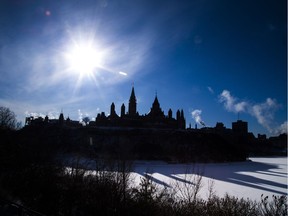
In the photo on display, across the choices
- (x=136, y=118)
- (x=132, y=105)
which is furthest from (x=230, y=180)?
(x=132, y=105)

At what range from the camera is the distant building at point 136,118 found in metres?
76.9

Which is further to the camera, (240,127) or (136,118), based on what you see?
(240,127)

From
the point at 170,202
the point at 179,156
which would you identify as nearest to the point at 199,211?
the point at 170,202

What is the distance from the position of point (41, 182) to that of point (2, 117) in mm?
36567

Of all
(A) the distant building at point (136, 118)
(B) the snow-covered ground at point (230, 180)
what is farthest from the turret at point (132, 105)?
(B) the snow-covered ground at point (230, 180)

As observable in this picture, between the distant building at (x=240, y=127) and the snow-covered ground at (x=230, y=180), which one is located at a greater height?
the distant building at (x=240, y=127)

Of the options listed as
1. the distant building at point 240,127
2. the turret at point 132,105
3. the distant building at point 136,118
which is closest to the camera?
the distant building at point 136,118

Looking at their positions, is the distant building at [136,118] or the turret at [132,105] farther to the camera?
the turret at [132,105]

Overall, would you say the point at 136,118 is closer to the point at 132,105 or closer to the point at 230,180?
the point at 132,105

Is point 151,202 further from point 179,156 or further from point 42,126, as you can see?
point 42,126

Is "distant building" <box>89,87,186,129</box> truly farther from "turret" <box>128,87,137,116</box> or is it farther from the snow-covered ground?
the snow-covered ground

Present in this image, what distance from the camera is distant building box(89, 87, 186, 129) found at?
252 feet

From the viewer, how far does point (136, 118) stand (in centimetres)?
8512

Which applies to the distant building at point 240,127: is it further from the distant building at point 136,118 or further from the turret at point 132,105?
the turret at point 132,105
